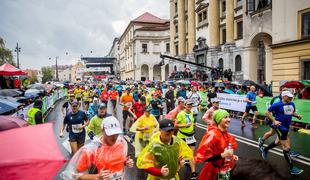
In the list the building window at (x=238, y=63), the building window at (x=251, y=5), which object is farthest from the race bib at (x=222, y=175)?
the building window at (x=238, y=63)

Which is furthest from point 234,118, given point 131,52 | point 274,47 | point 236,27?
point 131,52

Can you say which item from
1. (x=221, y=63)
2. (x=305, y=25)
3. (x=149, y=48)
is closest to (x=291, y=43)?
(x=305, y=25)

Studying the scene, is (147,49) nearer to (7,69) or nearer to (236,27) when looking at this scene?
(236,27)

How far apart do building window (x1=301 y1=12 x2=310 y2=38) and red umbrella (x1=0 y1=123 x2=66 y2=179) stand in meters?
18.2

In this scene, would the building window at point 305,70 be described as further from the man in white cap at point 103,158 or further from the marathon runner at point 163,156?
the man in white cap at point 103,158

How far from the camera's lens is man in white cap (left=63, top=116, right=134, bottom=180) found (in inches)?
123

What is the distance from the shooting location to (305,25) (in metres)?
17.1

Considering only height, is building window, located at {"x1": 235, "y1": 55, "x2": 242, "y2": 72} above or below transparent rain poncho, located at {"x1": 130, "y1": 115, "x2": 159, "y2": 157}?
above

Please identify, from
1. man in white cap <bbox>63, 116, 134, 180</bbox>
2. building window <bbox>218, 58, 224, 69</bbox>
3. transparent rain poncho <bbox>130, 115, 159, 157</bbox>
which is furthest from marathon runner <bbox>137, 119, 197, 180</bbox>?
building window <bbox>218, 58, 224, 69</bbox>

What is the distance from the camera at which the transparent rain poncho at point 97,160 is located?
10.2ft

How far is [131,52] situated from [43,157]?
2942 inches

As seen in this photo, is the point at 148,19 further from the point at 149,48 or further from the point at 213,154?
the point at 213,154

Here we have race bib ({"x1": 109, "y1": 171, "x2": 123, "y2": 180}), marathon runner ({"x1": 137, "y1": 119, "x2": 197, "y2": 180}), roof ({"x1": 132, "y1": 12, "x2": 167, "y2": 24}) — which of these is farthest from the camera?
roof ({"x1": 132, "y1": 12, "x2": 167, "y2": 24})

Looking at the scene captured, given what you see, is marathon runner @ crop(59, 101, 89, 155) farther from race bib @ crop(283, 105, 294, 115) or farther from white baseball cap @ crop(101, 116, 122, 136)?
race bib @ crop(283, 105, 294, 115)
